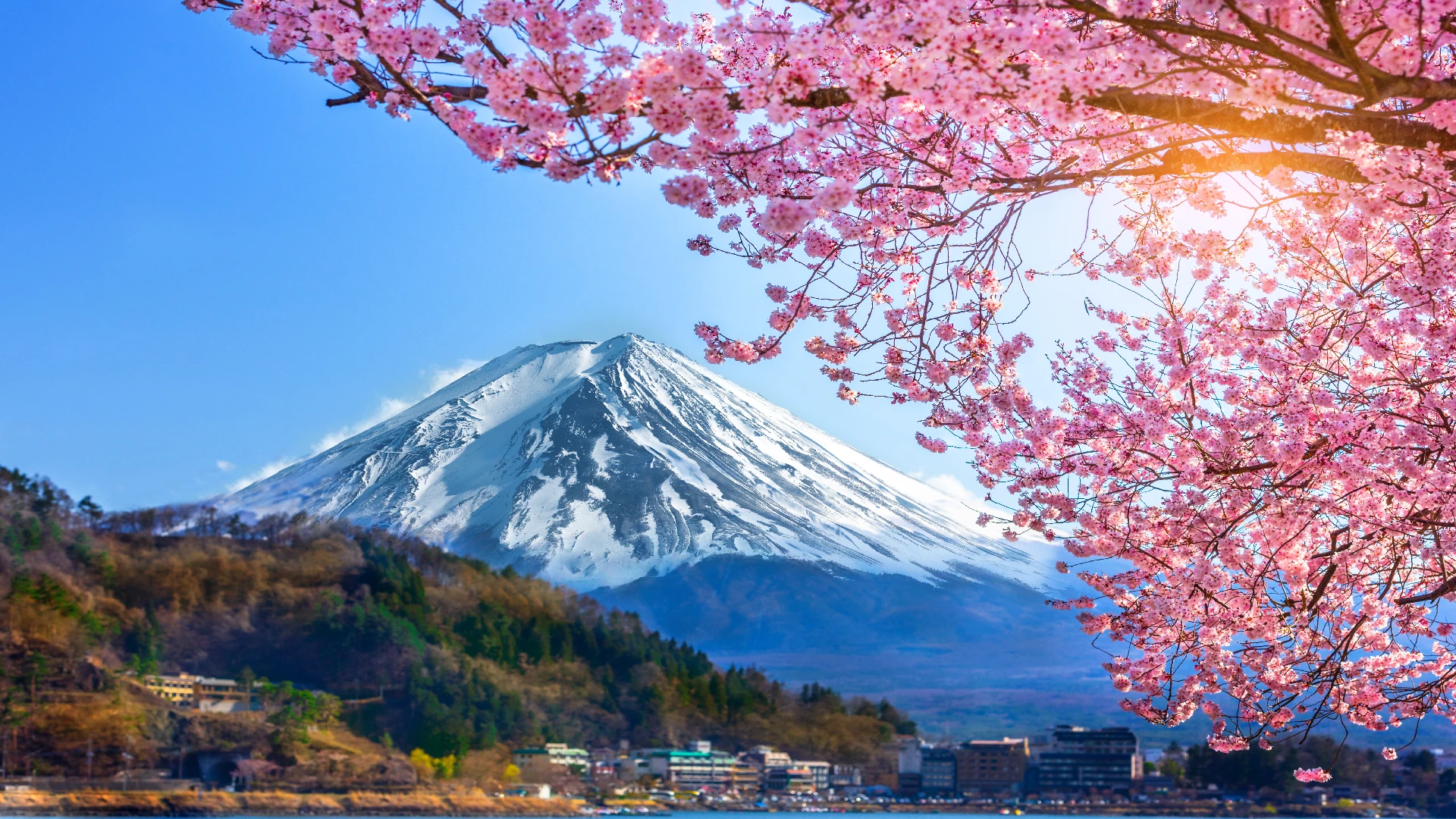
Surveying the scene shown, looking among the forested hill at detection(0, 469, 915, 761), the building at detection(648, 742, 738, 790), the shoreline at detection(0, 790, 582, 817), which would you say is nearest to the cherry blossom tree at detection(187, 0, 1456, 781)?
the shoreline at detection(0, 790, 582, 817)

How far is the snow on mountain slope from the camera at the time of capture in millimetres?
96688

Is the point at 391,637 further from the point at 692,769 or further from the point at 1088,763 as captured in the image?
the point at 1088,763

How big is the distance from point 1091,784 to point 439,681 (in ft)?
85.4

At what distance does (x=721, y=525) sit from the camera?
3976 inches

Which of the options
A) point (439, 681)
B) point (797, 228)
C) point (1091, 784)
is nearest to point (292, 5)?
point (797, 228)

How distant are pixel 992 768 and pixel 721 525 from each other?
47790 millimetres

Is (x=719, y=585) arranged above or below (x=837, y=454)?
below

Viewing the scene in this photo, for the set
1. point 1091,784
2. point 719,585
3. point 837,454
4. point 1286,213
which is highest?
point 837,454

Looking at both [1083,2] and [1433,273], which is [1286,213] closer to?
[1433,273]

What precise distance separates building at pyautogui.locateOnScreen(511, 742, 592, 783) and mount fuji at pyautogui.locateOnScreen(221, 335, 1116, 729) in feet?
132

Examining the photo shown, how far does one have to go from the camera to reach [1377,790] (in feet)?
160

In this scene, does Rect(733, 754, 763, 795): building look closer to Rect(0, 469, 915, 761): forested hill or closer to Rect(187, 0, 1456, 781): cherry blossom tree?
Rect(0, 469, 915, 761): forested hill

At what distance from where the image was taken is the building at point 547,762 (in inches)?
1807

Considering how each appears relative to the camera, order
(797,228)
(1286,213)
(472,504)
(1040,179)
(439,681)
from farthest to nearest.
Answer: (472,504), (439,681), (1286,213), (1040,179), (797,228)
